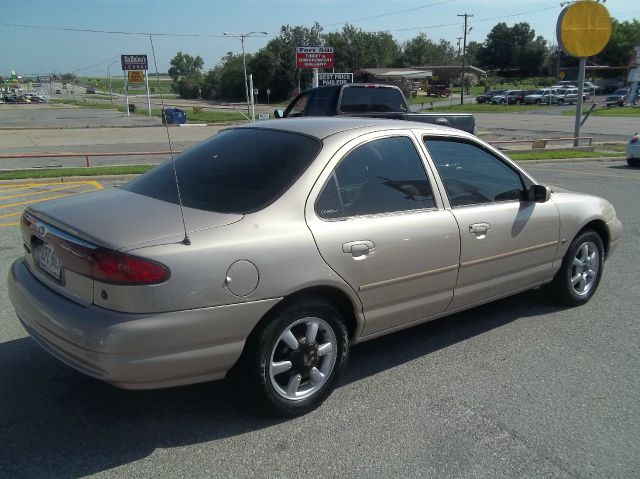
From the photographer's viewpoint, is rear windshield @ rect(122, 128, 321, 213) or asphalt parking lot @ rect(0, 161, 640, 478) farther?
rear windshield @ rect(122, 128, 321, 213)

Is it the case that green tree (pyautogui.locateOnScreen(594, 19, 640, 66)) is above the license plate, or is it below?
above

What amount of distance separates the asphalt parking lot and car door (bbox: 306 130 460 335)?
19.6 inches

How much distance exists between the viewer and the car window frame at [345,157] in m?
3.41

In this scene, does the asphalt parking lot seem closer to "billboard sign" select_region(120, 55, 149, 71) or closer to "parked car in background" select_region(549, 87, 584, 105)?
"billboard sign" select_region(120, 55, 149, 71)

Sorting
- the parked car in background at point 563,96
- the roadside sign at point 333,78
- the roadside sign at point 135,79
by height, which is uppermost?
the roadside sign at point 135,79

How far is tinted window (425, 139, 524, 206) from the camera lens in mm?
4172

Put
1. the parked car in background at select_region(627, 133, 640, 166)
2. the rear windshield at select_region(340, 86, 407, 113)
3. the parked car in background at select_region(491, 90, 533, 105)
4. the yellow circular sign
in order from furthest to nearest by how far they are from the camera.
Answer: the parked car in background at select_region(491, 90, 533, 105) < the yellow circular sign < the parked car in background at select_region(627, 133, 640, 166) < the rear windshield at select_region(340, 86, 407, 113)

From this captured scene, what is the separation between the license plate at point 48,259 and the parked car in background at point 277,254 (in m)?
0.01

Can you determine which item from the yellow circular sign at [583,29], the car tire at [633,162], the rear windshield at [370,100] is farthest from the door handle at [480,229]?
the yellow circular sign at [583,29]

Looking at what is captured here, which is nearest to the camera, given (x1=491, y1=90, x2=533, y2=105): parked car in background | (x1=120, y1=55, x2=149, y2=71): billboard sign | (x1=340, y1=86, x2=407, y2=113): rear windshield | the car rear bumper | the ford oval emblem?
the car rear bumper

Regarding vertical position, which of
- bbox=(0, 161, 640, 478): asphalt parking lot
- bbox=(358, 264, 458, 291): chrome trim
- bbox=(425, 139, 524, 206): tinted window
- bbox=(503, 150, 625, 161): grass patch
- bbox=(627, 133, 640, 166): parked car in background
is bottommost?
bbox=(503, 150, 625, 161): grass patch

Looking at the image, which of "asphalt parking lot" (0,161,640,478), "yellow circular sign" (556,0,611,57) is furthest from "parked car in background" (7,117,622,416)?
"yellow circular sign" (556,0,611,57)

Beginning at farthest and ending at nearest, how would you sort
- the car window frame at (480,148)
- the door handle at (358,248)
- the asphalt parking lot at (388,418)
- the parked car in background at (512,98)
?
1. the parked car in background at (512,98)
2. the car window frame at (480,148)
3. the door handle at (358,248)
4. the asphalt parking lot at (388,418)

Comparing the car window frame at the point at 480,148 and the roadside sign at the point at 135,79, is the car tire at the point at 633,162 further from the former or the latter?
the roadside sign at the point at 135,79
